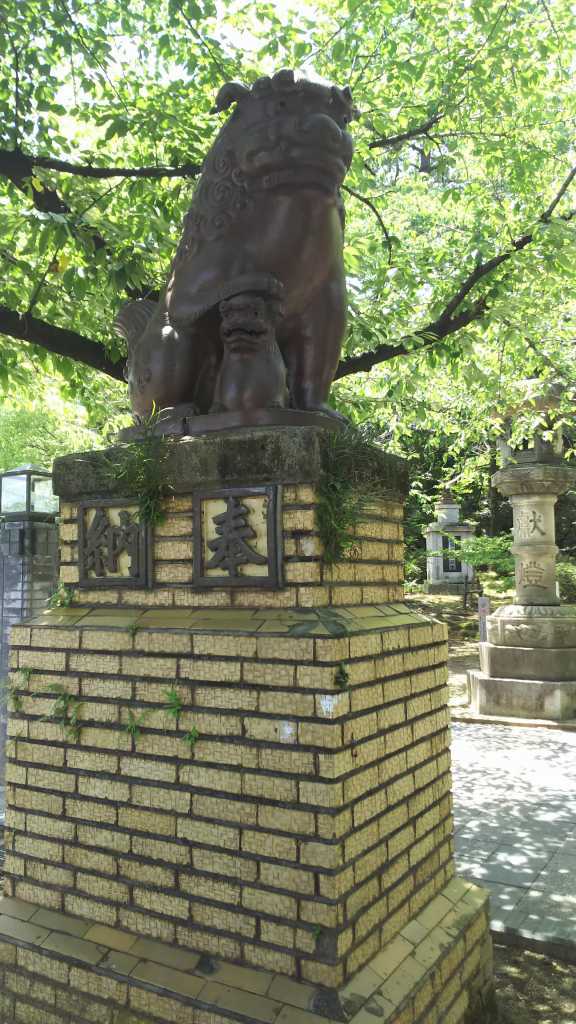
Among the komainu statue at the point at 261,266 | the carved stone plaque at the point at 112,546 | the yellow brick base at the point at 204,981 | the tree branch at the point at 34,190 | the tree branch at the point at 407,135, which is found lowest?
the yellow brick base at the point at 204,981

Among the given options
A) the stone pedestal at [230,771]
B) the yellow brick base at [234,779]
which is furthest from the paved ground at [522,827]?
the yellow brick base at [234,779]

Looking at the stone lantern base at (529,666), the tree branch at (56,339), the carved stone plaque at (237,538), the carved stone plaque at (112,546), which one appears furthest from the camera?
the stone lantern base at (529,666)

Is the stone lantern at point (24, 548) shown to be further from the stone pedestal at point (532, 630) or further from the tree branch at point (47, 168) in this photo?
the stone pedestal at point (532, 630)

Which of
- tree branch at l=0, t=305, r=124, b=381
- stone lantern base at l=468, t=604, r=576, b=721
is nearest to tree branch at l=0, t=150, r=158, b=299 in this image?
tree branch at l=0, t=305, r=124, b=381

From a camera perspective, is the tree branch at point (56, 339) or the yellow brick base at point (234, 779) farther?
the tree branch at point (56, 339)

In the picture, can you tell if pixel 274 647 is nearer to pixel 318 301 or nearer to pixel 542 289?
pixel 318 301

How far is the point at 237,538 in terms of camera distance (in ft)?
8.29

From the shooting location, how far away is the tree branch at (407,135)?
681 centimetres

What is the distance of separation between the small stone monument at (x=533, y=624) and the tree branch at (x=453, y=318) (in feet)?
12.4

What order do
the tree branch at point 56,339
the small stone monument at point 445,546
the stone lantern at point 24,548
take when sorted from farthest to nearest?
the small stone monument at point 445,546
the stone lantern at point 24,548
the tree branch at point 56,339

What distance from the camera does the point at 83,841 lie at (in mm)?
2701

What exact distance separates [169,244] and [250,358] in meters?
3.27

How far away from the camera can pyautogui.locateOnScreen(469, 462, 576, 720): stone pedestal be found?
9445 millimetres

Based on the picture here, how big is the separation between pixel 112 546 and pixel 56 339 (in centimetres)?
339
